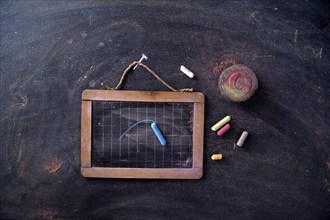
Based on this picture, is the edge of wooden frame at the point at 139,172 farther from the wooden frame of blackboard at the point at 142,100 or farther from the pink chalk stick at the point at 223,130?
the pink chalk stick at the point at 223,130

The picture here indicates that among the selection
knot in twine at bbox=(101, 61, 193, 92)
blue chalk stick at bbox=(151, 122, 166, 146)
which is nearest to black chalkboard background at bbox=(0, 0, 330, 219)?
knot in twine at bbox=(101, 61, 193, 92)

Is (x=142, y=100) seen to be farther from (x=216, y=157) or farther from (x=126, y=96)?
(x=216, y=157)

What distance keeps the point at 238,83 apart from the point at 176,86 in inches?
9.3

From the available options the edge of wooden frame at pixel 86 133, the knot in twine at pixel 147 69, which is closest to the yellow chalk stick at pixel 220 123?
the knot in twine at pixel 147 69

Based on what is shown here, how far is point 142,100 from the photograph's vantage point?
1.49 meters

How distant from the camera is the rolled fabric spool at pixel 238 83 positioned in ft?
4.84

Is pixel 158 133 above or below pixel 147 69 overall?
below

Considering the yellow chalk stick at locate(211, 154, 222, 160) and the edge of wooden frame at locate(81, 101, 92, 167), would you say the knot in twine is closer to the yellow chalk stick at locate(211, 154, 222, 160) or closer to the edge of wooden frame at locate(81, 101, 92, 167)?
the edge of wooden frame at locate(81, 101, 92, 167)

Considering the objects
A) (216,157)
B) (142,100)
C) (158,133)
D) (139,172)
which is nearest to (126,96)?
(142,100)

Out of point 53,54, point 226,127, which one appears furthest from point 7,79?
point 226,127

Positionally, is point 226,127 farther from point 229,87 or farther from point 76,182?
point 76,182

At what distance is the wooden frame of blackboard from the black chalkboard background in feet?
0.09

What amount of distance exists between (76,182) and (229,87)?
69cm

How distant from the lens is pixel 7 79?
1.51 metres
